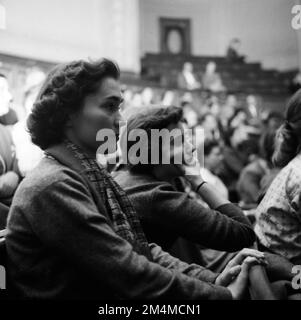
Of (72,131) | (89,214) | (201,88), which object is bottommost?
(89,214)

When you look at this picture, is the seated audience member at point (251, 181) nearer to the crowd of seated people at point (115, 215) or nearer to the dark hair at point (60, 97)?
the crowd of seated people at point (115, 215)

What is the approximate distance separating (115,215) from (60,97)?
0.97 ft

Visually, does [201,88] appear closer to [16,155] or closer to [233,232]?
[16,155]

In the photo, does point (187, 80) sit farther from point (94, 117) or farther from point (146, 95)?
point (94, 117)

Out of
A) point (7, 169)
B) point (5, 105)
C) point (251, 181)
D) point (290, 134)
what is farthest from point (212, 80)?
point (290, 134)

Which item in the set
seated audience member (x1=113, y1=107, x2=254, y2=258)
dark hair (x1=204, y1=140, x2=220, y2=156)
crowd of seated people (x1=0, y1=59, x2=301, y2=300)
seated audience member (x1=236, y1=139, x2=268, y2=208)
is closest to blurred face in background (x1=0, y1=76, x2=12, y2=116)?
crowd of seated people (x1=0, y1=59, x2=301, y2=300)

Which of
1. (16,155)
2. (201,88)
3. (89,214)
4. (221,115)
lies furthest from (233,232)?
(201,88)

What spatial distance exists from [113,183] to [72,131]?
15 cm

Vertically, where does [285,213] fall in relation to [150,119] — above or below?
below

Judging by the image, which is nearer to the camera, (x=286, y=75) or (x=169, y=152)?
(x=169, y=152)

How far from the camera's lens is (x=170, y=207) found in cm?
Result: 113

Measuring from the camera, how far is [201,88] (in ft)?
26.2

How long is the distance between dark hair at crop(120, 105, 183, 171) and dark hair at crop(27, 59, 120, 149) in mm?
317

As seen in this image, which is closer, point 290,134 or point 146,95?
point 290,134
